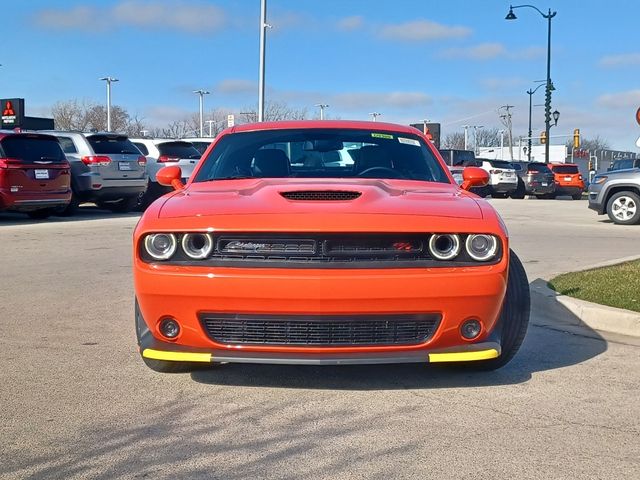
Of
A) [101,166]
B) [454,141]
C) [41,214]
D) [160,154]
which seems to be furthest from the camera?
[454,141]

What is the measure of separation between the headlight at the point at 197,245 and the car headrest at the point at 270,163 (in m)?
1.35

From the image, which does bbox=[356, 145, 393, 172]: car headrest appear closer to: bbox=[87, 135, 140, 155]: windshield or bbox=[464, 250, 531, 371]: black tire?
bbox=[464, 250, 531, 371]: black tire

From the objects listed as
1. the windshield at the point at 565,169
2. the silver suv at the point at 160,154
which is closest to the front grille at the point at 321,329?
the silver suv at the point at 160,154

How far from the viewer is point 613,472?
10.3ft

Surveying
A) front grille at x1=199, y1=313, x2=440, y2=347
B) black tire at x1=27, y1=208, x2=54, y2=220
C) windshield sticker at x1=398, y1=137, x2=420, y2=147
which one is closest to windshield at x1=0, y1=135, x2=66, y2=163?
black tire at x1=27, y1=208, x2=54, y2=220

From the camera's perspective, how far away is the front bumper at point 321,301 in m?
3.72

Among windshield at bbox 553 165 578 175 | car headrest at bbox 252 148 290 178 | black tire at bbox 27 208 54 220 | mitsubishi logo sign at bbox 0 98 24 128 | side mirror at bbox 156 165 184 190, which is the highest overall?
mitsubishi logo sign at bbox 0 98 24 128

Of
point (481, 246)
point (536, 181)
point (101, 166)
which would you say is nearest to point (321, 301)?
point (481, 246)

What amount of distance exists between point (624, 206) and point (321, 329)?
45.3 ft

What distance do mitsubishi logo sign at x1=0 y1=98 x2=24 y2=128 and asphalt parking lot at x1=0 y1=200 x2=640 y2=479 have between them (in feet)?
72.5

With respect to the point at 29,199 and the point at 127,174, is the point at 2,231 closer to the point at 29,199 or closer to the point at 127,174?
the point at 29,199

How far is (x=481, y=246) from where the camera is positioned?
396 centimetres

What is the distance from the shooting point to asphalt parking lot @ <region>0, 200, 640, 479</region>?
3188mm

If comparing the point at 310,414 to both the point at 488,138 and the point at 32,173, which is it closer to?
the point at 32,173
